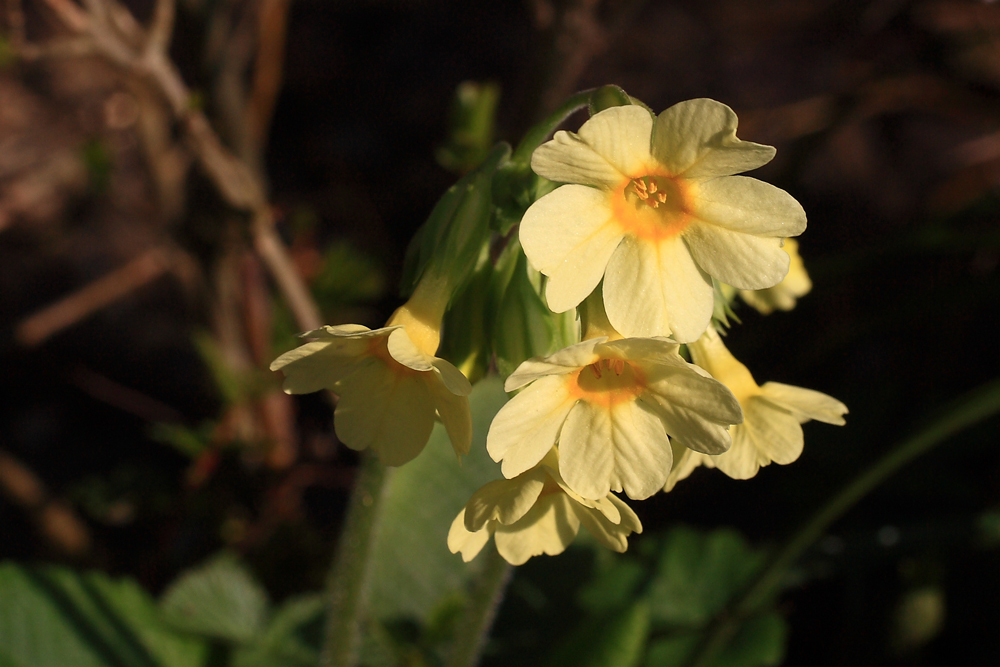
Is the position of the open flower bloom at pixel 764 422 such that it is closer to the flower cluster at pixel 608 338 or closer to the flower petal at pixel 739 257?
the flower cluster at pixel 608 338

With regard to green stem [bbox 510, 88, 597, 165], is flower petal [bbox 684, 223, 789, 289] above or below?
below

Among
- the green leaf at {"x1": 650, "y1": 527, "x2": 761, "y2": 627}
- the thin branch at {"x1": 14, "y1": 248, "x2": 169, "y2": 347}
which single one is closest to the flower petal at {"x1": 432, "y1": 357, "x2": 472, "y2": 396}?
the green leaf at {"x1": 650, "y1": 527, "x2": 761, "y2": 627}

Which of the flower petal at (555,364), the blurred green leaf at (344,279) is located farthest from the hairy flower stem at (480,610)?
the blurred green leaf at (344,279)

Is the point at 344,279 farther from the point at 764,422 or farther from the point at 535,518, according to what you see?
→ the point at 764,422

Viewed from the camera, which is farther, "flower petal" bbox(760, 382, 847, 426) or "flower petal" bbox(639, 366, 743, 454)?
"flower petal" bbox(760, 382, 847, 426)

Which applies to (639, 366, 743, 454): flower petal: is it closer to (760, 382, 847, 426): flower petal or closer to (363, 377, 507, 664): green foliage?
(760, 382, 847, 426): flower petal

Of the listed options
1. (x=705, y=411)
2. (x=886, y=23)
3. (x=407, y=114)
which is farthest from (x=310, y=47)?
(x=705, y=411)

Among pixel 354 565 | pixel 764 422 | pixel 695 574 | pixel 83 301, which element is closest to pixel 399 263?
pixel 83 301
